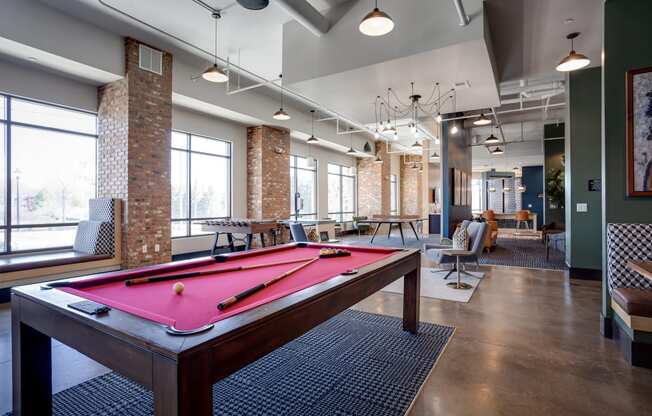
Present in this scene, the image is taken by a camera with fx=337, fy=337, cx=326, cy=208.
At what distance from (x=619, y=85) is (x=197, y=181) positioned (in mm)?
8142

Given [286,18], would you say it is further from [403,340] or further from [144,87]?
[403,340]

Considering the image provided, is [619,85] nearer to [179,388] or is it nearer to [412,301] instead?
[412,301]

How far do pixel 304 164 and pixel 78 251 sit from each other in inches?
309

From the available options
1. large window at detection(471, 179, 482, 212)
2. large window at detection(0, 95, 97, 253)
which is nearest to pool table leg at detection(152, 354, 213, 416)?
large window at detection(0, 95, 97, 253)

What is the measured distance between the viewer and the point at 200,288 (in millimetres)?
1953

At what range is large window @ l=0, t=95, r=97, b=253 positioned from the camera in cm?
534

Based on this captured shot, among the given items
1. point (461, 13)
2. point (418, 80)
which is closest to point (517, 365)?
point (461, 13)

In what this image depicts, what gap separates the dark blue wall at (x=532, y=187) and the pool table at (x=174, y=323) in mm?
17040

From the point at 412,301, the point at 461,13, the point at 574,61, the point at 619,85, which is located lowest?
the point at 412,301

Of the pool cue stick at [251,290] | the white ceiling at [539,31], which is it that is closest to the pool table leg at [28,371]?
the pool cue stick at [251,290]

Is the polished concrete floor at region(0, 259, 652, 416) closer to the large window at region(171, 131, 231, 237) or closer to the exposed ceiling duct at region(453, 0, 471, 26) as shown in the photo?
the exposed ceiling duct at region(453, 0, 471, 26)

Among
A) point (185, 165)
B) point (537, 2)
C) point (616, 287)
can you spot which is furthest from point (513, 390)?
point (185, 165)

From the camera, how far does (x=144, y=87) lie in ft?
20.1

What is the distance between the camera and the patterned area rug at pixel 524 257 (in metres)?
6.83
